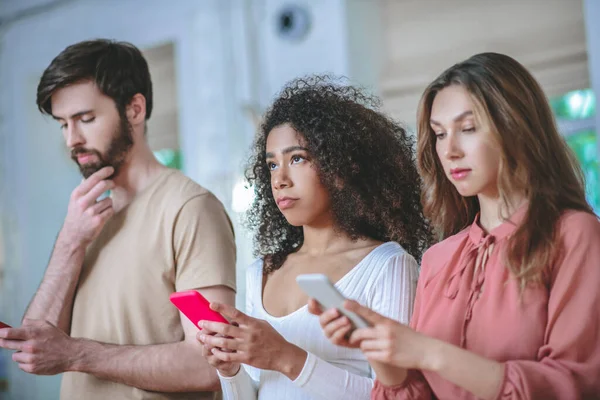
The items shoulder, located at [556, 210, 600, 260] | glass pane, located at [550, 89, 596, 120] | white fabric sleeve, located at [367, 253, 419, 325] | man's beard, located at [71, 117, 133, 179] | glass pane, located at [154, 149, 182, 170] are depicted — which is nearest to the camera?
shoulder, located at [556, 210, 600, 260]

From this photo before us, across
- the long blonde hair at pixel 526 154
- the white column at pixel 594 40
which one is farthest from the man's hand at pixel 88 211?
the white column at pixel 594 40

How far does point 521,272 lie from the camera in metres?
1.26

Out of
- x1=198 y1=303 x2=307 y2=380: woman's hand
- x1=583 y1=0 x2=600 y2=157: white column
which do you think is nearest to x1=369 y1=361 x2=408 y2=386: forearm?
x1=198 y1=303 x2=307 y2=380: woman's hand

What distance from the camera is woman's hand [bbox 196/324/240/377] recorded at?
1.51 m

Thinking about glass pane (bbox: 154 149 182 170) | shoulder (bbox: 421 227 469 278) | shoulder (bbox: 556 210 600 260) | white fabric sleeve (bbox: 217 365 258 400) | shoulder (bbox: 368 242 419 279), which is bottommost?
white fabric sleeve (bbox: 217 365 258 400)

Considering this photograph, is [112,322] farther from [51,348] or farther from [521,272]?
[521,272]

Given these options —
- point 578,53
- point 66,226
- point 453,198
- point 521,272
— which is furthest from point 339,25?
point 521,272

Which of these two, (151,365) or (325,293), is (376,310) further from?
(151,365)

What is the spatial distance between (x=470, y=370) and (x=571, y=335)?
0.18 m

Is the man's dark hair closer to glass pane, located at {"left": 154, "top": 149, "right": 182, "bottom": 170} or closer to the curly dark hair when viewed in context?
the curly dark hair

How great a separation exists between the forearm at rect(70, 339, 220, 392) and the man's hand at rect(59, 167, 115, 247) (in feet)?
1.09

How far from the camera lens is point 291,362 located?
1.52m

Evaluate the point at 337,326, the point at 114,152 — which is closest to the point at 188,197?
the point at 114,152

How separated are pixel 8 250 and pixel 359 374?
4263mm
